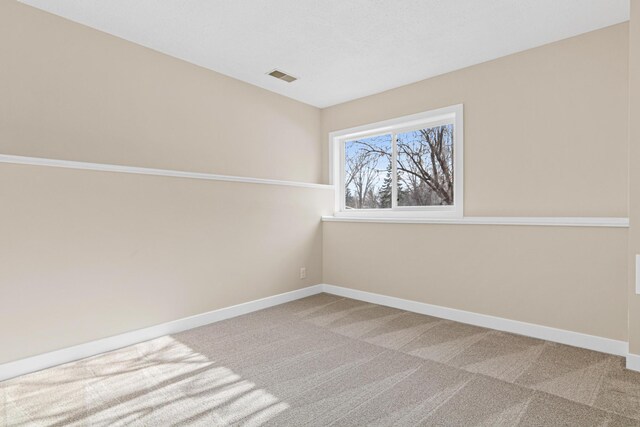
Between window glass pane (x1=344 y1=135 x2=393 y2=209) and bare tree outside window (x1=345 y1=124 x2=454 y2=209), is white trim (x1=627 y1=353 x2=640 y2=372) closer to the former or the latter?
bare tree outside window (x1=345 y1=124 x2=454 y2=209)

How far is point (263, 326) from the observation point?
312 cm

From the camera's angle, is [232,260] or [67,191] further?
[232,260]

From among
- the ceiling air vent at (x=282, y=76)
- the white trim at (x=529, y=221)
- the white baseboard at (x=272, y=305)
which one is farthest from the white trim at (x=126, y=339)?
the ceiling air vent at (x=282, y=76)

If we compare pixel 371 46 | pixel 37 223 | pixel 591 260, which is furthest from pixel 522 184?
pixel 37 223

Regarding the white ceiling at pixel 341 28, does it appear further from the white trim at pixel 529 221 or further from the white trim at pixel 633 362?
the white trim at pixel 633 362

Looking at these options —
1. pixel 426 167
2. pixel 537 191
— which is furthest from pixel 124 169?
pixel 537 191

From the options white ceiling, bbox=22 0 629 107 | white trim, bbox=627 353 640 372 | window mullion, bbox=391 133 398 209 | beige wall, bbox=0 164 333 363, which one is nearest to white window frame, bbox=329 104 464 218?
window mullion, bbox=391 133 398 209

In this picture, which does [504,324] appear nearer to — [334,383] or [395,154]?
[334,383]

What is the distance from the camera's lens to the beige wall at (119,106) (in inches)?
92.0

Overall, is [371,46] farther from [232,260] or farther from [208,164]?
[232,260]

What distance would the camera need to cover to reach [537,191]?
290 centimetres

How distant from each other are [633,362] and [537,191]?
137cm

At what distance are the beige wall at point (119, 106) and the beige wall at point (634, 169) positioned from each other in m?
3.15

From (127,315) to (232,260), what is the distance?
→ 1039mm
